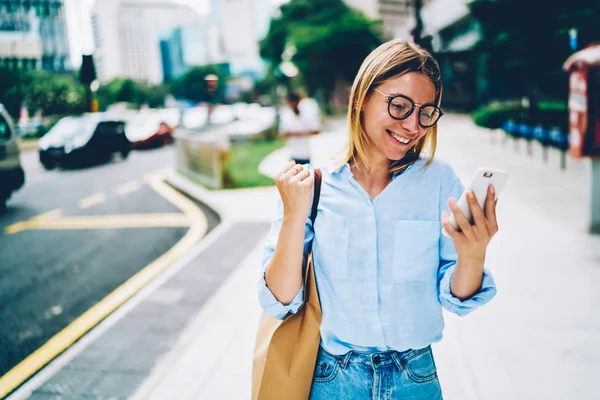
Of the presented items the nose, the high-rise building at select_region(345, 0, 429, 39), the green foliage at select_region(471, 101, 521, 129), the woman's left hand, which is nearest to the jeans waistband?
the woman's left hand

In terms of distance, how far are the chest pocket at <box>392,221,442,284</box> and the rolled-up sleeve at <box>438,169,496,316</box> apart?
56 millimetres

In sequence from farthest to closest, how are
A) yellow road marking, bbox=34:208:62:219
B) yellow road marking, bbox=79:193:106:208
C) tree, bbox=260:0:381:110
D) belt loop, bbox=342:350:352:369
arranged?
tree, bbox=260:0:381:110, yellow road marking, bbox=79:193:106:208, yellow road marking, bbox=34:208:62:219, belt loop, bbox=342:350:352:369

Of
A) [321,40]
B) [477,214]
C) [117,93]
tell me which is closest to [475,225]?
[477,214]

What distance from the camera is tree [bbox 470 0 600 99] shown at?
1262 centimetres

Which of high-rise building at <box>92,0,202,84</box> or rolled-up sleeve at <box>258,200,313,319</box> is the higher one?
high-rise building at <box>92,0,202,84</box>

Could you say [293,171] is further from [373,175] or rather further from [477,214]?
[477,214]

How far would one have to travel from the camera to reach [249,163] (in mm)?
14109

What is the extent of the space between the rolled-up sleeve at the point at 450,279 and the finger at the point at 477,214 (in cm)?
18

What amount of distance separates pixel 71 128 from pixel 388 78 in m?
4.77

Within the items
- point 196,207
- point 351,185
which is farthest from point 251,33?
point 351,185

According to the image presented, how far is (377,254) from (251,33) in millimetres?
61644

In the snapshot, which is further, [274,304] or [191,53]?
[191,53]

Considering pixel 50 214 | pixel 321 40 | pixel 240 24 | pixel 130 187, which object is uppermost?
pixel 240 24

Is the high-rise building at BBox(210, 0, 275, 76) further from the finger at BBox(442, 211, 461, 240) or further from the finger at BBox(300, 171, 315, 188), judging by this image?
the finger at BBox(442, 211, 461, 240)
